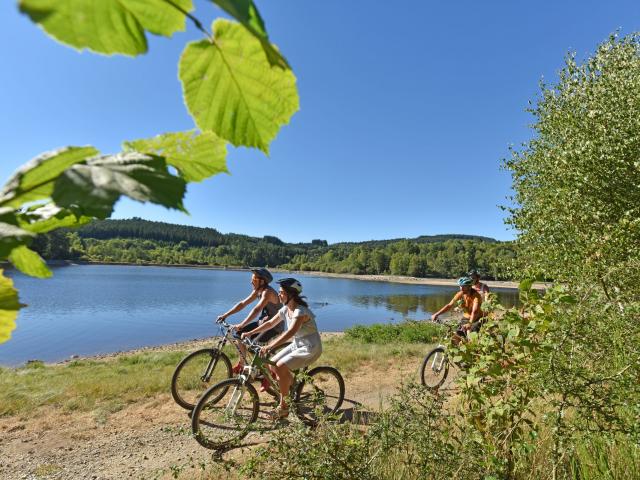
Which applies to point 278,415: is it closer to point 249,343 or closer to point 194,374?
point 249,343

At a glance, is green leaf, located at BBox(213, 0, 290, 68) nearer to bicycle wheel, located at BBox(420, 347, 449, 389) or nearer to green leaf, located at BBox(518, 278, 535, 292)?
green leaf, located at BBox(518, 278, 535, 292)

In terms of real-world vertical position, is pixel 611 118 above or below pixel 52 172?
above

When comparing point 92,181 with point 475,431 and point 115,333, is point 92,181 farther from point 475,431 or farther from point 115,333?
point 115,333

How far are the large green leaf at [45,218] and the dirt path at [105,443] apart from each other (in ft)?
14.6

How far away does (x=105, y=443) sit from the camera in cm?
659

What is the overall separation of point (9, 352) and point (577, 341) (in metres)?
28.1

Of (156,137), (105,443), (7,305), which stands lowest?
(105,443)

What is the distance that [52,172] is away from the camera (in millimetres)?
371

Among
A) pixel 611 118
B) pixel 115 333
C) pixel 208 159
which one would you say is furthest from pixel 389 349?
pixel 115 333

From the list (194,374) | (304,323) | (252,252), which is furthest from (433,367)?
(252,252)

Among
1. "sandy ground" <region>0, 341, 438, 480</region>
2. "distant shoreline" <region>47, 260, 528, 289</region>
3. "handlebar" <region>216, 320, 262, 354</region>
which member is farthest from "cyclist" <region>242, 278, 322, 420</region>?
"distant shoreline" <region>47, 260, 528, 289</region>

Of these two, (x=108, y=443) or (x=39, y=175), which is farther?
(x=108, y=443)

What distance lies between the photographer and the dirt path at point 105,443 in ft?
18.5

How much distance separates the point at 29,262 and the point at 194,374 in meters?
8.45
